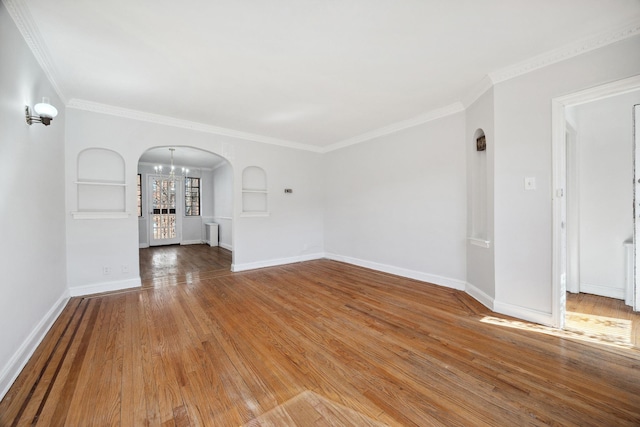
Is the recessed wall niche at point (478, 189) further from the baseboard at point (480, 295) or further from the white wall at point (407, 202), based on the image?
the baseboard at point (480, 295)

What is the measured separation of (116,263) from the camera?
3.71 meters

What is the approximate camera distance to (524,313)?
103 inches

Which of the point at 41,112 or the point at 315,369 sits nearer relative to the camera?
the point at 315,369

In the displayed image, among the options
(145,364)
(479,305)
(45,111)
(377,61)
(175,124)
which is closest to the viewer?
(145,364)

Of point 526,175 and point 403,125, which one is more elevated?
point 403,125

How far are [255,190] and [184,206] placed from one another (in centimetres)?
469

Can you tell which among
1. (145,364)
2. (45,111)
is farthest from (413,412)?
(45,111)

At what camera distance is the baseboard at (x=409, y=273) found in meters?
3.65

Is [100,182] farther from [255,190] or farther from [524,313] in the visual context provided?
[524,313]

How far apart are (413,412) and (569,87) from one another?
309cm

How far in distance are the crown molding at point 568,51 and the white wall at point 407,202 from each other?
85 centimetres

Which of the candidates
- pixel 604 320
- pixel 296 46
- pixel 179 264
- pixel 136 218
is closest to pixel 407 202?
pixel 604 320

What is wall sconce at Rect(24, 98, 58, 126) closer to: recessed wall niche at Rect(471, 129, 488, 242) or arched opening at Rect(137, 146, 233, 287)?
arched opening at Rect(137, 146, 233, 287)

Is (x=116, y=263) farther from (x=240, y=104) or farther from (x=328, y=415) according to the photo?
(x=328, y=415)
